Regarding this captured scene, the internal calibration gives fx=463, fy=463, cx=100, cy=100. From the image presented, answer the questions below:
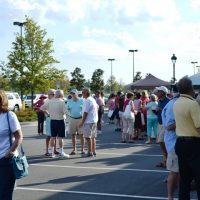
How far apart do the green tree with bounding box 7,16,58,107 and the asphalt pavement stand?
80.3 feet

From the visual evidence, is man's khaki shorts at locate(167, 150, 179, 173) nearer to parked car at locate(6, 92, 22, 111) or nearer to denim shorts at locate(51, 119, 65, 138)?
denim shorts at locate(51, 119, 65, 138)

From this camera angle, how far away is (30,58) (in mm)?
38688

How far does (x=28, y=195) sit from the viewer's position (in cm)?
800

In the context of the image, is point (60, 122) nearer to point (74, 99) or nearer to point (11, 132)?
point (74, 99)

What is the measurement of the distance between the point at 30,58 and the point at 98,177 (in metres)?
30.1

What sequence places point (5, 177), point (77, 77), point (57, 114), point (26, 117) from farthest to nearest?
point (77, 77), point (26, 117), point (57, 114), point (5, 177)

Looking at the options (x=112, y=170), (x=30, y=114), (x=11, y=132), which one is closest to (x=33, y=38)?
(x=30, y=114)

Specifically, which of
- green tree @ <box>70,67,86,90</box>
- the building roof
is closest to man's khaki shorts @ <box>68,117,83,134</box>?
the building roof

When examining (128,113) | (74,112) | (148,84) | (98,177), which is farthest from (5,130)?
(148,84)

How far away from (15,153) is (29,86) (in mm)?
33580

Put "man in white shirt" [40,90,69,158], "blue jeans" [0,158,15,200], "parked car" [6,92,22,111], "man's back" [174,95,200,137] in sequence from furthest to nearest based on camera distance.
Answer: "parked car" [6,92,22,111]
"man in white shirt" [40,90,69,158]
"man's back" [174,95,200,137]
"blue jeans" [0,158,15,200]

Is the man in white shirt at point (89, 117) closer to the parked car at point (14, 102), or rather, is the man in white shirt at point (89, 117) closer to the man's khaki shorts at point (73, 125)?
the man's khaki shorts at point (73, 125)

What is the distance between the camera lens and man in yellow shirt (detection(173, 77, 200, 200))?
593 centimetres

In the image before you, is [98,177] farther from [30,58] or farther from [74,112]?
[30,58]
